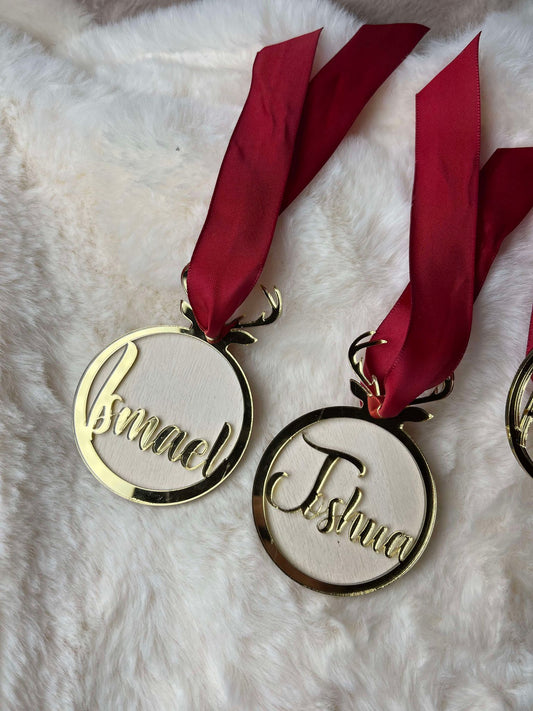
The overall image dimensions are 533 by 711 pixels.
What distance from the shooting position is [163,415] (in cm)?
60

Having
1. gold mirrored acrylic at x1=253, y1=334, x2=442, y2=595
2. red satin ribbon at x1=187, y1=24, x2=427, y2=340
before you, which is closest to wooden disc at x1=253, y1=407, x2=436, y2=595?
gold mirrored acrylic at x1=253, y1=334, x2=442, y2=595

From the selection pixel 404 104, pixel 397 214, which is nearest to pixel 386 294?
pixel 397 214

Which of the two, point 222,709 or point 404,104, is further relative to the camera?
point 404,104

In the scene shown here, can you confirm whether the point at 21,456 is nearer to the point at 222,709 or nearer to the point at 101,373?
the point at 101,373

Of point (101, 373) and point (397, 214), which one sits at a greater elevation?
point (397, 214)

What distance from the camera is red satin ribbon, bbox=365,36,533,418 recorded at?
585 millimetres

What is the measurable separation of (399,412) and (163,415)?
0.21 m

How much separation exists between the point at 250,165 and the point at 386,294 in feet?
0.57

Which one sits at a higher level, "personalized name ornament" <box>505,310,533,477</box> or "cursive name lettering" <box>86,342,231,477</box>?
"personalized name ornament" <box>505,310,533,477</box>

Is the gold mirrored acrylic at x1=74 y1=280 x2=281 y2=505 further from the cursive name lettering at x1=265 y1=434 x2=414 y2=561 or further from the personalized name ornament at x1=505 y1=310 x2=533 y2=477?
the personalized name ornament at x1=505 y1=310 x2=533 y2=477

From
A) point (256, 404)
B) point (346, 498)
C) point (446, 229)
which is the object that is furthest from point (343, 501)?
point (446, 229)

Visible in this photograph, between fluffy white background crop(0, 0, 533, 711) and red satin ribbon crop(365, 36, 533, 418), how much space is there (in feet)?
0.07

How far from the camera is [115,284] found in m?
0.60

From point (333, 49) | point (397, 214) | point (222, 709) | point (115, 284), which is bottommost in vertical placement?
point (222, 709)
